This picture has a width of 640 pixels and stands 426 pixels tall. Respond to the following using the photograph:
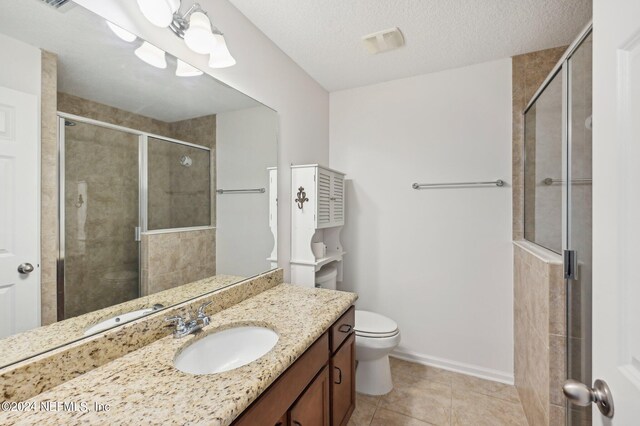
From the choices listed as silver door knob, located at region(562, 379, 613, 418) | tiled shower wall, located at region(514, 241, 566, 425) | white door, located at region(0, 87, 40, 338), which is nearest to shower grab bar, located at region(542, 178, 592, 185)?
tiled shower wall, located at region(514, 241, 566, 425)

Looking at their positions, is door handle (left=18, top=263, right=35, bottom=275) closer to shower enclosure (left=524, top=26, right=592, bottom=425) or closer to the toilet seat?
the toilet seat

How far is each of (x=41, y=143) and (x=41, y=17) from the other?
1.23 ft

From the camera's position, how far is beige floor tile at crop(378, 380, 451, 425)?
1.68 metres

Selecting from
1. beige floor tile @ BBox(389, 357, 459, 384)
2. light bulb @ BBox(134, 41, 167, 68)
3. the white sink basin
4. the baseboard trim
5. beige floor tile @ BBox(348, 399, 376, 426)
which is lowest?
beige floor tile @ BBox(348, 399, 376, 426)

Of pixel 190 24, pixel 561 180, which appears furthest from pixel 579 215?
pixel 190 24

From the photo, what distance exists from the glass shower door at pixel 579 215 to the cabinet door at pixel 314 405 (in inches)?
39.6

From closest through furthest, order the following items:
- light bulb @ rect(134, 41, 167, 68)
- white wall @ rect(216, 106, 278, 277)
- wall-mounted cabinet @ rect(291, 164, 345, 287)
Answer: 1. light bulb @ rect(134, 41, 167, 68)
2. white wall @ rect(216, 106, 278, 277)
3. wall-mounted cabinet @ rect(291, 164, 345, 287)

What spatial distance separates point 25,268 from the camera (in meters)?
0.77

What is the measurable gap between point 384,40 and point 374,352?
2053 millimetres

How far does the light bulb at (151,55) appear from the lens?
3.50ft

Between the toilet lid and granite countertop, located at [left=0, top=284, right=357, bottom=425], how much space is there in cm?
86

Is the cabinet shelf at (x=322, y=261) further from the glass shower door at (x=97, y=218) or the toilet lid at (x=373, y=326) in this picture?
the glass shower door at (x=97, y=218)
